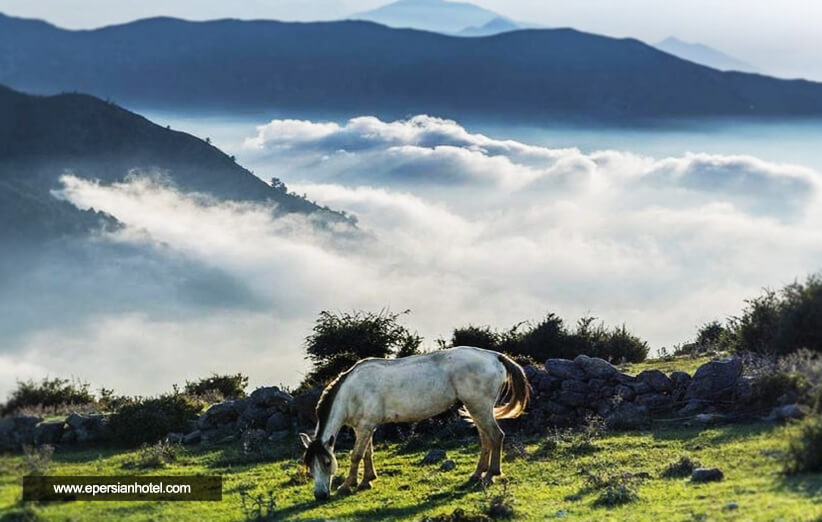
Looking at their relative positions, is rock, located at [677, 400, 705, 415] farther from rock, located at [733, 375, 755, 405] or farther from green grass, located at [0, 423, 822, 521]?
green grass, located at [0, 423, 822, 521]

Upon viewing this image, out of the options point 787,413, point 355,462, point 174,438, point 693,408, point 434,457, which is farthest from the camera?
point 174,438

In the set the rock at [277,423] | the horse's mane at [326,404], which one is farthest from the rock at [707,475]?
the rock at [277,423]

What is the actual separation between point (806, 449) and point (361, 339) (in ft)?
60.4

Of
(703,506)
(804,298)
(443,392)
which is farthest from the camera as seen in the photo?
(804,298)

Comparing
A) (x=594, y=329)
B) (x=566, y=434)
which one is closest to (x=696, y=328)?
(x=594, y=329)

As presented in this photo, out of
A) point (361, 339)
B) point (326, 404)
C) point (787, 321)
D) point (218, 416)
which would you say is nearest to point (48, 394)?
point (218, 416)

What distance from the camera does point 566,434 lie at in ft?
68.1

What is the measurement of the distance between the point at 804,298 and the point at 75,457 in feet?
62.0

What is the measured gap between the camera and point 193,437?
2336 centimetres

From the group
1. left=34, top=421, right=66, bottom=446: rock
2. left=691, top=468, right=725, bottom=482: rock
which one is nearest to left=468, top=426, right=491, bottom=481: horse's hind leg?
left=691, top=468, right=725, bottom=482: rock

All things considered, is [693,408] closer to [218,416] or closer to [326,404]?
[326,404]

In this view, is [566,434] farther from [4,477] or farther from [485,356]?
[4,477]

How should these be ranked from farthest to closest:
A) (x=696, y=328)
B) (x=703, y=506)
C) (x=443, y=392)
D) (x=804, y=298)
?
1. (x=696, y=328)
2. (x=804, y=298)
3. (x=443, y=392)
4. (x=703, y=506)

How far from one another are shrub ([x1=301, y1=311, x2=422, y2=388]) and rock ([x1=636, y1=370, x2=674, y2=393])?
9342 mm
